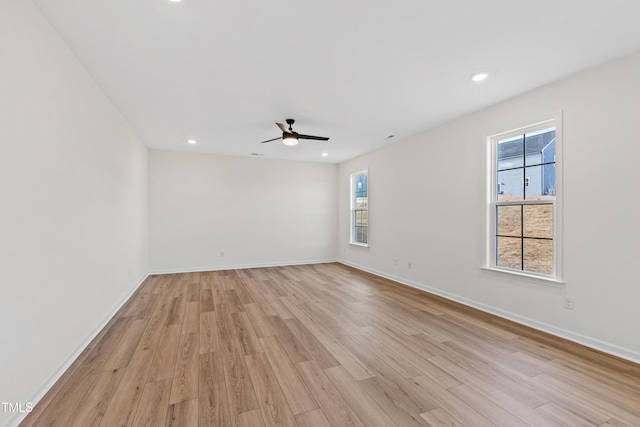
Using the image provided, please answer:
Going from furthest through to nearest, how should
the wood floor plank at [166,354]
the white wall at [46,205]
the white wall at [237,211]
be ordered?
the white wall at [237,211], the wood floor plank at [166,354], the white wall at [46,205]

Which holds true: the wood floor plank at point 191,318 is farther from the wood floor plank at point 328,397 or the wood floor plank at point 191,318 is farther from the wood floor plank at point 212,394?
the wood floor plank at point 328,397

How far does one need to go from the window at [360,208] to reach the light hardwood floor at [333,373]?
2939 mm

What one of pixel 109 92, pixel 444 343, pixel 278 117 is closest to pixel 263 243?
pixel 278 117

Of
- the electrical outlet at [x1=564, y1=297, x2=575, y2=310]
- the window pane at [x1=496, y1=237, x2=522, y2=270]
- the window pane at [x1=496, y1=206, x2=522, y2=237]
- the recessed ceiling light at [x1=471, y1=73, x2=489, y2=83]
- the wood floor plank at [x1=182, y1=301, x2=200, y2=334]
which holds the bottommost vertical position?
the wood floor plank at [x1=182, y1=301, x2=200, y2=334]

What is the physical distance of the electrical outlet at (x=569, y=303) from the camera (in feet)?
8.80

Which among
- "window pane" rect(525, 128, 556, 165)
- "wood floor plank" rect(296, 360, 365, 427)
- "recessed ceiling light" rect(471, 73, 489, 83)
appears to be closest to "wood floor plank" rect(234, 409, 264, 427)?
"wood floor plank" rect(296, 360, 365, 427)

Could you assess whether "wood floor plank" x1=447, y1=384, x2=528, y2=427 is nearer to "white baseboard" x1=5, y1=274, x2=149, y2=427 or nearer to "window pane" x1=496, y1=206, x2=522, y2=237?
"window pane" x1=496, y1=206, x2=522, y2=237

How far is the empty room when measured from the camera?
5.70ft

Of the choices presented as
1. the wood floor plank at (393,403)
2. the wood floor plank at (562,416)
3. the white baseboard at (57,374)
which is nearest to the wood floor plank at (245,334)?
the wood floor plank at (393,403)

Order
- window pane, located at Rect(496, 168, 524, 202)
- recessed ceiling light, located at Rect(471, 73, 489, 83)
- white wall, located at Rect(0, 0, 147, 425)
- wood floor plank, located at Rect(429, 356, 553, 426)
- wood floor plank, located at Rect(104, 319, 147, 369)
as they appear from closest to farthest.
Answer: white wall, located at Rect(0, 0, 147, 425) < wood floor plank, located at Rect(429, 356, 553, 426) < wood floor plank, located at Rect(104, 319, 147, 369) < recessed ceiling light, located at Rect(471, 73, 489, 83) < window pane, located at Rect(496, 168, 524, 202)

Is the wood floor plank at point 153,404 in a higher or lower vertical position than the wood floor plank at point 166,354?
higher

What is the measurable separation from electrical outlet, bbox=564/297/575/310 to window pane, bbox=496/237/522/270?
561 millimetres

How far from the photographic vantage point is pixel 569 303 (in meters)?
2.70

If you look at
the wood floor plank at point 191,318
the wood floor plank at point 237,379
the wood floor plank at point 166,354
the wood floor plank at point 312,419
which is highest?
the wood floor plank at point 312,419
